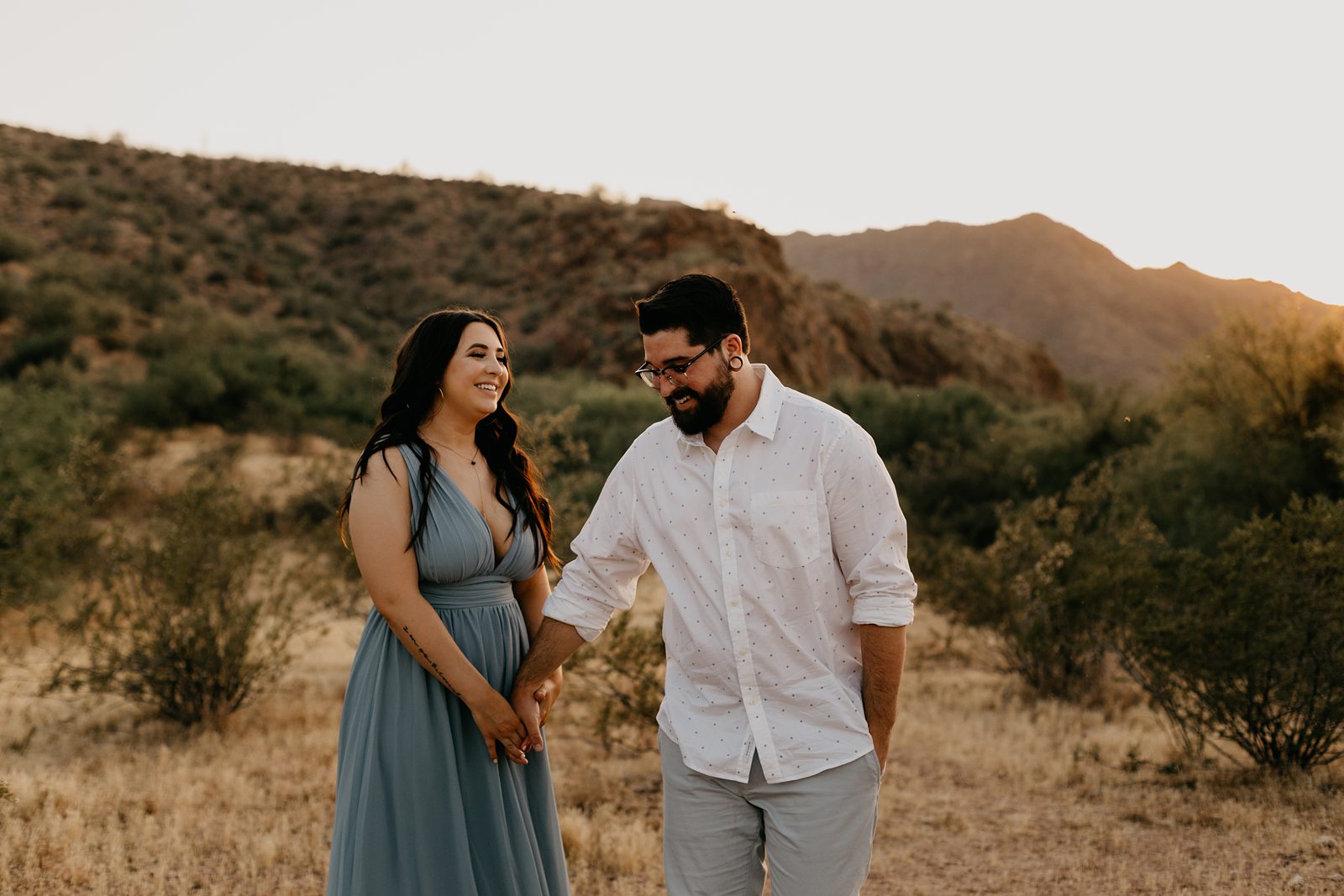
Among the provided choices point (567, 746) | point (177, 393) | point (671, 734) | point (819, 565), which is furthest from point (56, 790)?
point (177, 393)

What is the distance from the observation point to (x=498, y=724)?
9.00 ft

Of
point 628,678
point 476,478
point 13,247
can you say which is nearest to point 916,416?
point 628,678

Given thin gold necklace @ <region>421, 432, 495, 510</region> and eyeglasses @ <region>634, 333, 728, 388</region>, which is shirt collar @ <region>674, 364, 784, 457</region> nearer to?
eyeglasses @ <region>634, 333, 728, 388</region>

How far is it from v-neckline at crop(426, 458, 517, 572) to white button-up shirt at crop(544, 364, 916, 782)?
24.5 inches

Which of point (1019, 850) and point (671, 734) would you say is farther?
point (1019, 850)

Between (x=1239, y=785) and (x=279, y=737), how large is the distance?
586 centimetres

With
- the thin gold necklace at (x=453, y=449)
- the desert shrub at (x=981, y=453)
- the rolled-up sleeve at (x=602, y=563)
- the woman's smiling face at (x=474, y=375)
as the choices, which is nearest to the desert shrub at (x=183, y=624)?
the thin gold necklace at (x=453, y=449)

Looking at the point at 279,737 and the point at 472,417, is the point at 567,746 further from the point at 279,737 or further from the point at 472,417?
the point at 472,417

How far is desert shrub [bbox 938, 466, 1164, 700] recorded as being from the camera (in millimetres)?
7656

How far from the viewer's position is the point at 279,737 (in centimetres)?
675

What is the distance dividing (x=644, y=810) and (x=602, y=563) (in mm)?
3502

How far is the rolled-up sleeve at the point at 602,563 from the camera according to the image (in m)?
2.67

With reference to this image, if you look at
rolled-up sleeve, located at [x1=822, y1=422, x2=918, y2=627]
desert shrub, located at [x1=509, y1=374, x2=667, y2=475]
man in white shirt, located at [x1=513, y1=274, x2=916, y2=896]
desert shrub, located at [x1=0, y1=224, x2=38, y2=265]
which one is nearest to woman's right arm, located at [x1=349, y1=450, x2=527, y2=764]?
man in white shirt, located at [x1=513, y1=274, x2=916, y2=896]

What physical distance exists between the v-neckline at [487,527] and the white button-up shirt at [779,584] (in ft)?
2.04
